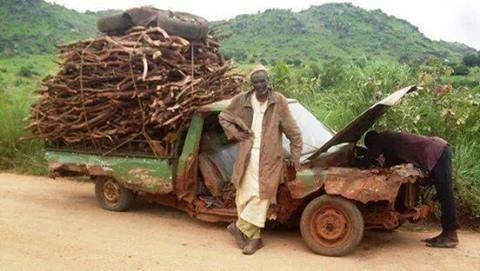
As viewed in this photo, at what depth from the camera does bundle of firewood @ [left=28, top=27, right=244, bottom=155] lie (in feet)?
23.9

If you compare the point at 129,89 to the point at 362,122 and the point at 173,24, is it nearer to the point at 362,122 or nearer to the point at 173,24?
the point at 173,24

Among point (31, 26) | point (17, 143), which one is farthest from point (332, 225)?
point (31, 26)

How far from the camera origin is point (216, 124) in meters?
7.74

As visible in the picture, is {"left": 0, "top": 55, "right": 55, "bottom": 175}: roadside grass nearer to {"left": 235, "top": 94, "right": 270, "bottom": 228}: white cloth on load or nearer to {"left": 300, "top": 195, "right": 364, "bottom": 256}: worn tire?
{"left": 235, "top": 94, "right": 270, "bottom": 228}: white cloth on load

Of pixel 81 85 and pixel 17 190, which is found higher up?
pixel 81 85

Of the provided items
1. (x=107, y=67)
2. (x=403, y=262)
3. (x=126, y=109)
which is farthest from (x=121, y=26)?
(x=403, y=262)

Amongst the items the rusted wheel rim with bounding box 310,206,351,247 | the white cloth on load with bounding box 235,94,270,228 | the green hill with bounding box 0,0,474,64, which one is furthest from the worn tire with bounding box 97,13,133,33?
the green hill with bounding box 0,0,474,64

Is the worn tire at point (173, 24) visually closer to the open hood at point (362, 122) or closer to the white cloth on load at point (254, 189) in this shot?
the white cloth on load at point (254, 189)

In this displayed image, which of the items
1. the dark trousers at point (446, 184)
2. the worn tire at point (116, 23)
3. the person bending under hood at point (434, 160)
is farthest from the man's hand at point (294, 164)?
the worn tire at point (116, 23)

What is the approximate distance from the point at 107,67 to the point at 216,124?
5.08ft

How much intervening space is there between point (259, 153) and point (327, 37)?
126 ft

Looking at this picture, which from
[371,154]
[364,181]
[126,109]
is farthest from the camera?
[126,109]

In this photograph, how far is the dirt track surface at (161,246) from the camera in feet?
18.8

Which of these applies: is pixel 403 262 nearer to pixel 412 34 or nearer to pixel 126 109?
pixel 126 109
